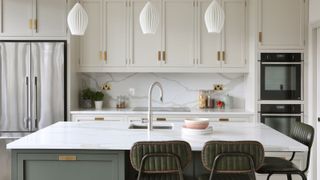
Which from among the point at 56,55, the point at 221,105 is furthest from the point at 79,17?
the point at 221,105

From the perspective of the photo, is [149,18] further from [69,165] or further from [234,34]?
[234,34]

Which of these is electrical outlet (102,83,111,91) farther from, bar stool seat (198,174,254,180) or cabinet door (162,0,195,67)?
bar stool seat (198,174,254,180)

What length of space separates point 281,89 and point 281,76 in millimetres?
162

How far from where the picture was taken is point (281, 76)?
4699mm

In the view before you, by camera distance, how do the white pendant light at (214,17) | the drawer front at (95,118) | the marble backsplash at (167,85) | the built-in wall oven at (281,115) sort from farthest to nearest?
the marble backsplash at (167,85) < the drawer front at (95,118) < the built-in wall oven at (281,115) < the white pendant light at (214,17)

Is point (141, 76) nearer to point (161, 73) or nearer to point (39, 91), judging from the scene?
point (161, 73)

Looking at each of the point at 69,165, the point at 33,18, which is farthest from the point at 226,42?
the point at 69,165

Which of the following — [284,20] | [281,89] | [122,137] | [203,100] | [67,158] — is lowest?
[67,158]

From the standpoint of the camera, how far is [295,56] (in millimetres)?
4664

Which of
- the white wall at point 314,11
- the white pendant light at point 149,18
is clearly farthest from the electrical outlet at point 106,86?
the white wall at point 314,11

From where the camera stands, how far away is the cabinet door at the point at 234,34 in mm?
4992

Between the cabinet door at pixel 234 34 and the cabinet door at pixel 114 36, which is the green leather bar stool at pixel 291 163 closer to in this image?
the cabinet door at pixel 234 34

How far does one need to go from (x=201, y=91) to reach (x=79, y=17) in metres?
2.56

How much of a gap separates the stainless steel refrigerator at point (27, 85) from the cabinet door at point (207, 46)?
1.80 m
